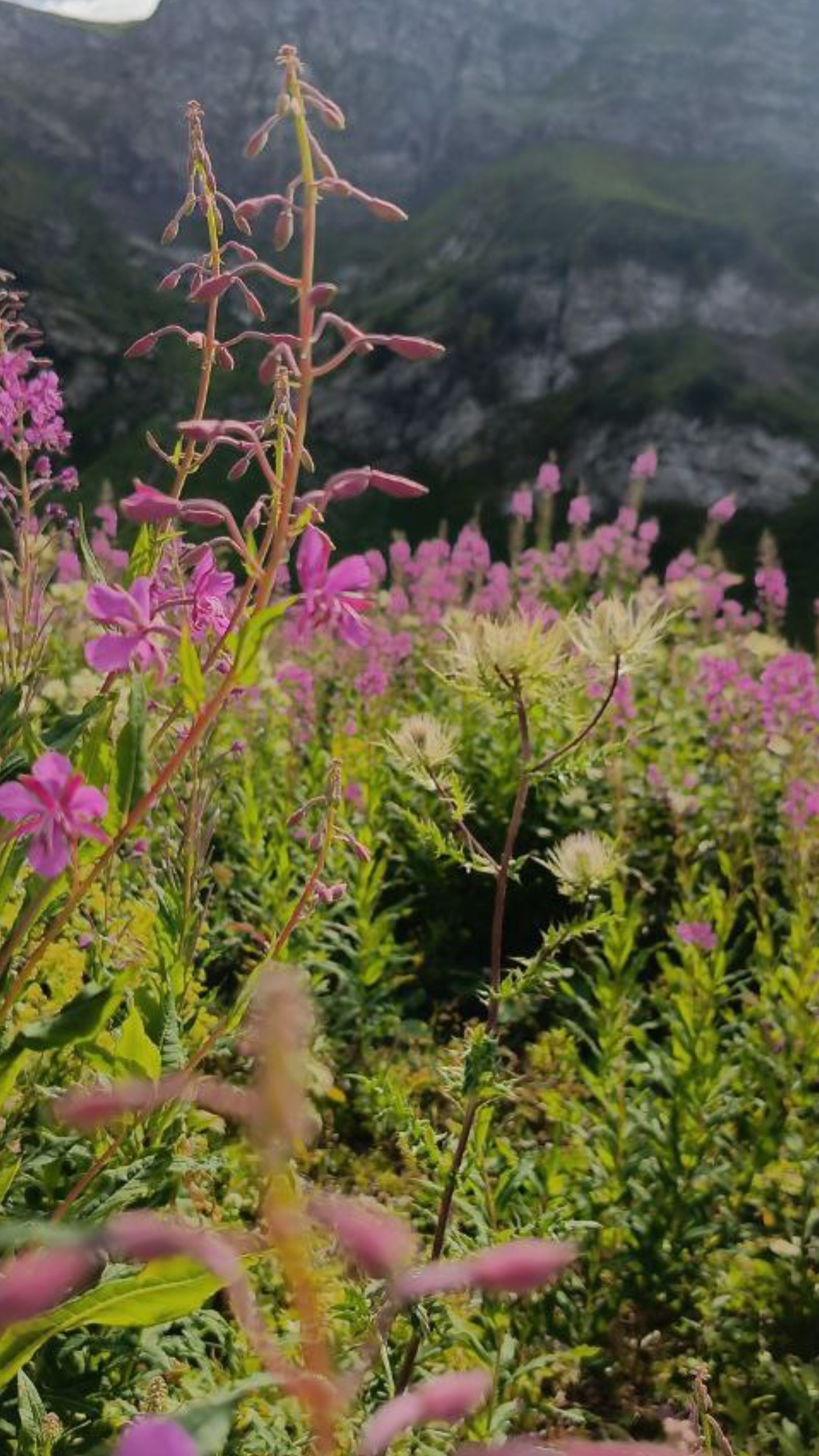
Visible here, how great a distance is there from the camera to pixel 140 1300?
1.39 meters

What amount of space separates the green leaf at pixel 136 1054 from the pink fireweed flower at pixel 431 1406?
4.64 feet

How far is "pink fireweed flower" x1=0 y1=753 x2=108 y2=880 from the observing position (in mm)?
1215

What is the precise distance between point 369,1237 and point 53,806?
3.05ft

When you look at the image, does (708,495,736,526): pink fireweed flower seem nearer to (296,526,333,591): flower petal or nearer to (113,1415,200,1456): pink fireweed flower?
(296,526,333,591): flower petal

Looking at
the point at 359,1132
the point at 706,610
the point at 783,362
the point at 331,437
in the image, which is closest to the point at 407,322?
the point at 331,437

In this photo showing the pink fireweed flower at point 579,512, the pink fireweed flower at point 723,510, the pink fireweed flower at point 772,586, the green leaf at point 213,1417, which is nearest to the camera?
the green leaf at point 213,1417

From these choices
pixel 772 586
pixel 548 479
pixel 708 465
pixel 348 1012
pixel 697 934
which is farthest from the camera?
pixel 708 465

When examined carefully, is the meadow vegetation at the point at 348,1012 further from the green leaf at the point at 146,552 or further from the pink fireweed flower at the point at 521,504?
the pink fireweed flower at the point at 521,504

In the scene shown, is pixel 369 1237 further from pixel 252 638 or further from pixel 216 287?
pixel 216 287

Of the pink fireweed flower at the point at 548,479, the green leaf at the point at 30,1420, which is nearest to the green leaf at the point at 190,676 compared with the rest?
the green leaf at the point at 30,1420

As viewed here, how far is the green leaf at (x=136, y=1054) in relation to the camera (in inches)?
70.8

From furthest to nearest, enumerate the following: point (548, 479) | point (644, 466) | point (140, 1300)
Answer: point (548, 479) < point (644, 466) < point (140, 1300)

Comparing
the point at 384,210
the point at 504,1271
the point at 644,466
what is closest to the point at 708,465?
the point at 644,466

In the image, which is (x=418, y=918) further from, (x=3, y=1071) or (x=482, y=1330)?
(x=3, y=1071)
